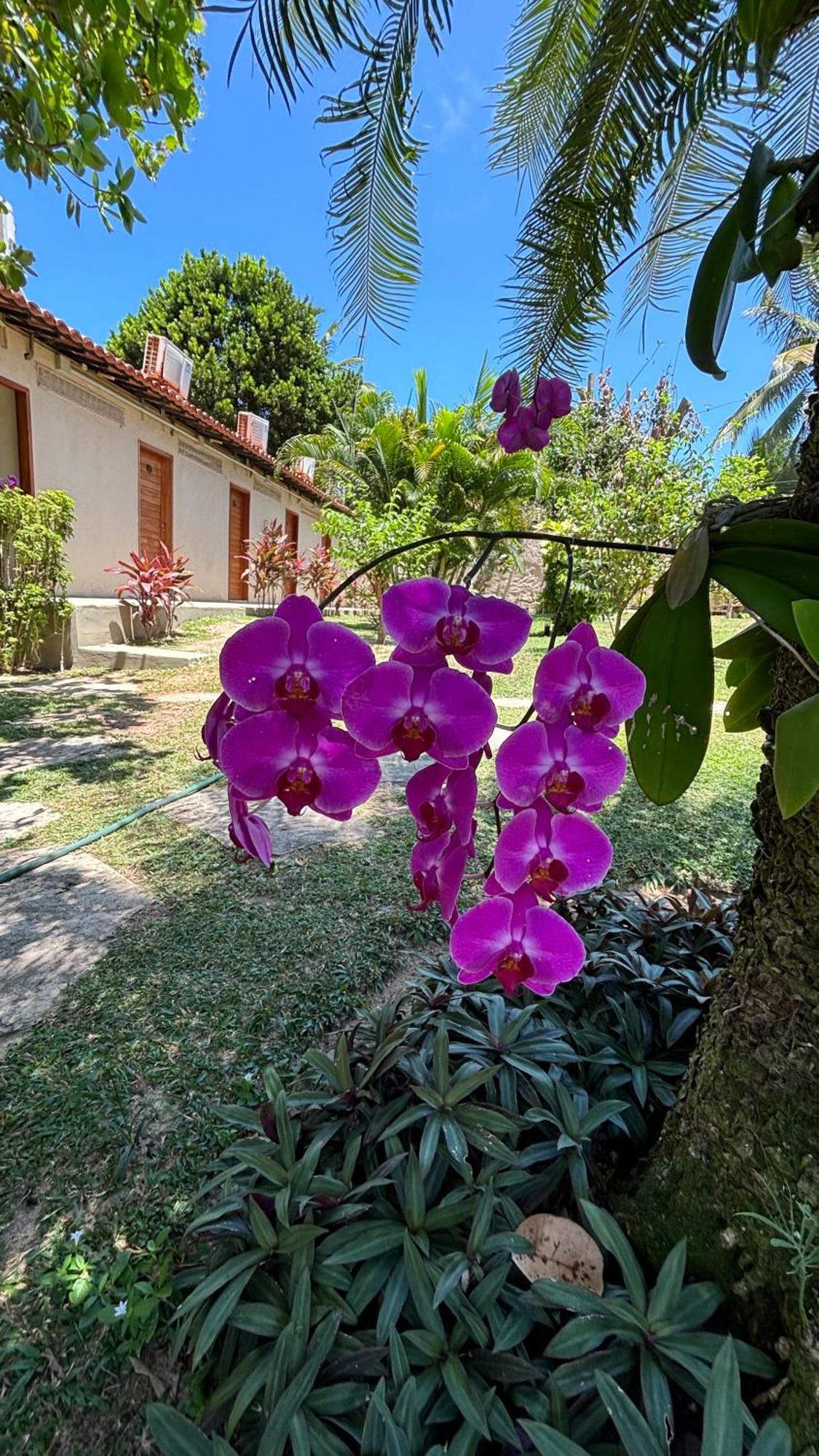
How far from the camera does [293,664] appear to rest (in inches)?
17.3

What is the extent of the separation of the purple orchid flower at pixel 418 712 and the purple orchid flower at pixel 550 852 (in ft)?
0.24

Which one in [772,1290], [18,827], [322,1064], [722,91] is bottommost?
[18,827]

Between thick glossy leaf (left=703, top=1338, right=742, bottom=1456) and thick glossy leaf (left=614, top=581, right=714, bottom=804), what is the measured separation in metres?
0.54

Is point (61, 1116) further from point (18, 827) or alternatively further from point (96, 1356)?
point (18, 827)

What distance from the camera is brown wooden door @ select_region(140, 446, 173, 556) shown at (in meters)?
8.16

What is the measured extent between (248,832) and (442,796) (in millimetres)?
166

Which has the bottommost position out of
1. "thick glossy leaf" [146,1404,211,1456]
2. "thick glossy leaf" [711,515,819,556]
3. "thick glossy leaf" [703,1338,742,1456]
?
"thick glossy leaf" [146,1404,211,1456]

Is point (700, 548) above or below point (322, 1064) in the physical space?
above

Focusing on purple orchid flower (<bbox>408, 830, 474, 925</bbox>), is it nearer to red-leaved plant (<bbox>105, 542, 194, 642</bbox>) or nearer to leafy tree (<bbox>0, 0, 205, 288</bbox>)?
leafy tree (<bbox>0, 0, 205, 288</bbox>)

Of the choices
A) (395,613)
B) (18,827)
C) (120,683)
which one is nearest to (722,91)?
(395,613)

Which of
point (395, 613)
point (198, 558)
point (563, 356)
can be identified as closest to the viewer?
point (395, 613)

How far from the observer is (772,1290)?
2.46 ft

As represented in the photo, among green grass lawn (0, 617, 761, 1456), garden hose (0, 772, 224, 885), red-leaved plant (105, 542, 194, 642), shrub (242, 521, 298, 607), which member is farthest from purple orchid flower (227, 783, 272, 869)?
shrub (242, 521, 298, 607)

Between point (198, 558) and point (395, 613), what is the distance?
32.0 feet
